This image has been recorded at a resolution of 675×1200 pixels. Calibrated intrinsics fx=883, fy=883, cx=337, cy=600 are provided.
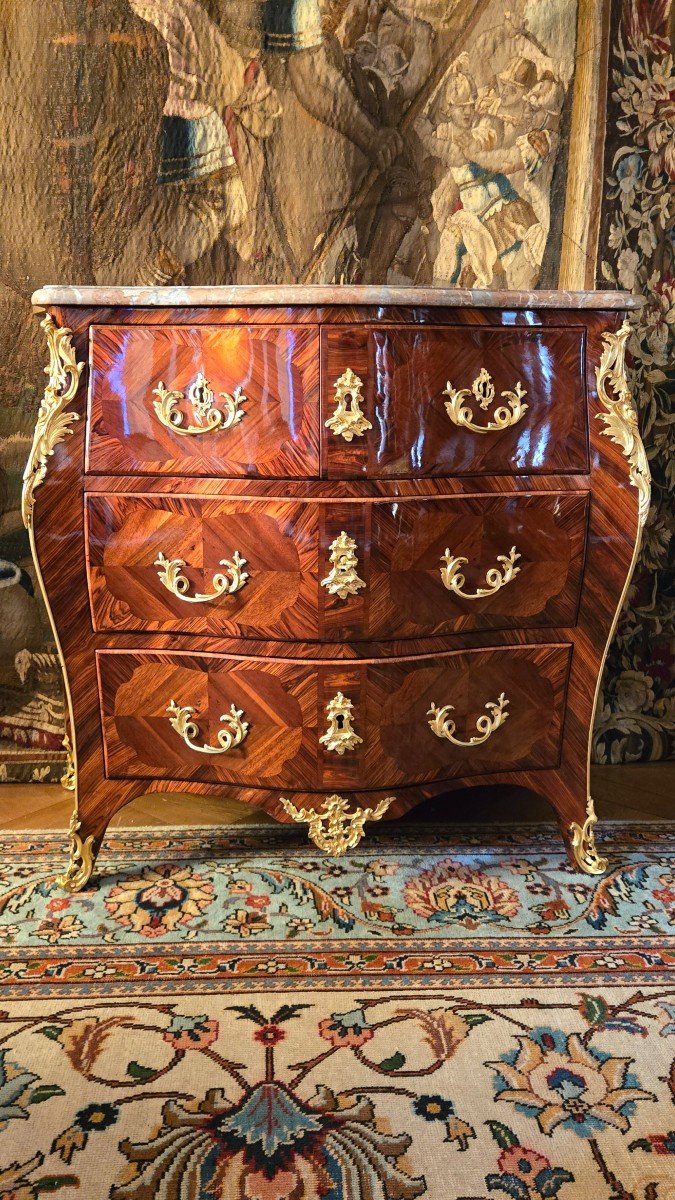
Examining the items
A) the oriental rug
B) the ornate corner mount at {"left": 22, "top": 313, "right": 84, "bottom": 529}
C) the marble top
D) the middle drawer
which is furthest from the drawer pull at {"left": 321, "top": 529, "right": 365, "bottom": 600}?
the oriental rug

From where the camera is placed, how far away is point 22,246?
2277 millimetres

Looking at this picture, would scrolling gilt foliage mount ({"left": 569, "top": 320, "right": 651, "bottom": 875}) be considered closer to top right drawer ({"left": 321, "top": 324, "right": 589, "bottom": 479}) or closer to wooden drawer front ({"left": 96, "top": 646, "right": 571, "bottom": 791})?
top right drawer ({"left": 321, "top": 324, "right": 589, "bottom": 479})

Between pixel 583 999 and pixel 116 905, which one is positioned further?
pixel 116 905

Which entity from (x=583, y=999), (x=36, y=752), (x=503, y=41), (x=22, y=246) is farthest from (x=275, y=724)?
(x=503, y=41)

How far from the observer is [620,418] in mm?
1777

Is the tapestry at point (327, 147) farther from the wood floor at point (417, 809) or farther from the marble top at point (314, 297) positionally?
the wood floor at point (417, 809)

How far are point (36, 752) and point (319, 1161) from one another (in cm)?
159

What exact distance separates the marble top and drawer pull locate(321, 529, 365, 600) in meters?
0.43

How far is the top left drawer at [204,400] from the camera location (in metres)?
1.64

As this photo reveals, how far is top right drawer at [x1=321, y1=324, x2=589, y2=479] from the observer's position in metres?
1.63

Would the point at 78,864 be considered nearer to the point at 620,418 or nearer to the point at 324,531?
the point at 324,531

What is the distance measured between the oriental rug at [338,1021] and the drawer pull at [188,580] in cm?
65

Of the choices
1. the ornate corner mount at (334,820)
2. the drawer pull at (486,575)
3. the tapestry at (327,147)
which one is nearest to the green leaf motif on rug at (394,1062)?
the ornate corner mount at (334,820)

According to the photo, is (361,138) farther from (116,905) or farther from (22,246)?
(116,905)
